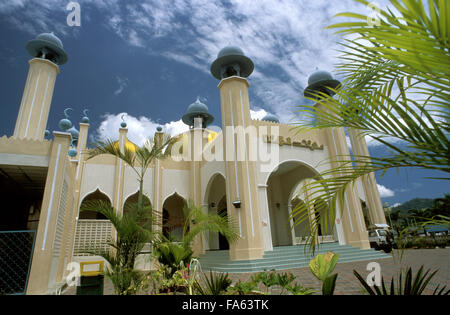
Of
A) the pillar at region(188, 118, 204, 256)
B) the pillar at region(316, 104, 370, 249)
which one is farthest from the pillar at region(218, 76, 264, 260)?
the pillar at region(316, 104, 370, 249)

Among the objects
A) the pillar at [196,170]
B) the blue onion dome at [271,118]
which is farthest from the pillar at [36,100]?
the blue onion dome at [271,118]

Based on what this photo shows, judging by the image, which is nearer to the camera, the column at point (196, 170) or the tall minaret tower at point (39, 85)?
the tall minaret tower at point (39, 85)

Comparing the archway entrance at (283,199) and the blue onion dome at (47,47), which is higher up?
the blue onion dome at (47,47)

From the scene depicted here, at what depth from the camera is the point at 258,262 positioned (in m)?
8.80

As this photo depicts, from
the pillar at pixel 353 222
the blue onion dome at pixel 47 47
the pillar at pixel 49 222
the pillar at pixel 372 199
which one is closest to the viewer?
the pillar at pixel 49 222

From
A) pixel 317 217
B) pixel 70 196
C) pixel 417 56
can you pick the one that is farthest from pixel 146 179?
pixel 417 56

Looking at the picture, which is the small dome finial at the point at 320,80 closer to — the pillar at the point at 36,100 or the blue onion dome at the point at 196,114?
the blue onion dome at the point at 196,114

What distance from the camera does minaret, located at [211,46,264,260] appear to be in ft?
30.8

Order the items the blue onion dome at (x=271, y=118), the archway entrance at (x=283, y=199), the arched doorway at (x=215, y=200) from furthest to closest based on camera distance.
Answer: the blue onion dome at (x=271, y=118) → the archway entrance at (x=283, y=199) → the arched doorway at (x=215, y=200)

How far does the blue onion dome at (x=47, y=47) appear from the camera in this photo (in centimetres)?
1152

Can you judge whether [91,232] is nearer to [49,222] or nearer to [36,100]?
[49,222]

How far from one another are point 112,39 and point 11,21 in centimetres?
346

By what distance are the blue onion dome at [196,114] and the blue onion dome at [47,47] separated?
22.9 ft
